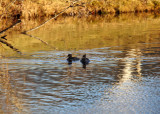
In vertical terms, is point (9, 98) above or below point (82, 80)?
below

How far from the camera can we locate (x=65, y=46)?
23.3 m

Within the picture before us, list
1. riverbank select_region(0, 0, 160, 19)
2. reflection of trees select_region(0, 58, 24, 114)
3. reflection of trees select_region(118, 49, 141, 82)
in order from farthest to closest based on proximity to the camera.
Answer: riverbank select_region(0, 0, 160, 19)
reflection of trees select_region(118, 49, 141, 82)
reflection of trees select_region(0, 58, 24, 114)

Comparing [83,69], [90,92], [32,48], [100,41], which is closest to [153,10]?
[100,41]

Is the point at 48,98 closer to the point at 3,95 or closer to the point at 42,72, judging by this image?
the point at 3,95

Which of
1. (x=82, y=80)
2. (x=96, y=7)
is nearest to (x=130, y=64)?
(x=82, y=80)

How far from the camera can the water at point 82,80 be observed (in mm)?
10422

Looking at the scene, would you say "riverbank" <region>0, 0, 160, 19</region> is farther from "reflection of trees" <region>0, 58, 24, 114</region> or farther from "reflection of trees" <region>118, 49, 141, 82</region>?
"reflection of trees" <region>0, 58, 24, 114</region>

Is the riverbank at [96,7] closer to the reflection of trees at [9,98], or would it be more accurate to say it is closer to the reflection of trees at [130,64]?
the reflection of trees at [130,64]

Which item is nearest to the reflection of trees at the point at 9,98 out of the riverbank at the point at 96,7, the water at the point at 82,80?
the water at the point at 82,80

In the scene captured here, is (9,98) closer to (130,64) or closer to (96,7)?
(130,64)

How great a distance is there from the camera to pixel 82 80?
13719 millimetres

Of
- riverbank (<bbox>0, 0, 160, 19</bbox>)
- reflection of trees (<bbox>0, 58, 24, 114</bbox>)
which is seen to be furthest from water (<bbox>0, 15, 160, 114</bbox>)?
riverbank (<bbox>0, 0, 160, 19</bbox>)

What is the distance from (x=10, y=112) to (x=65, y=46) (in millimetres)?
13427

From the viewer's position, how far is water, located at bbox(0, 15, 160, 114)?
10.4 meters
